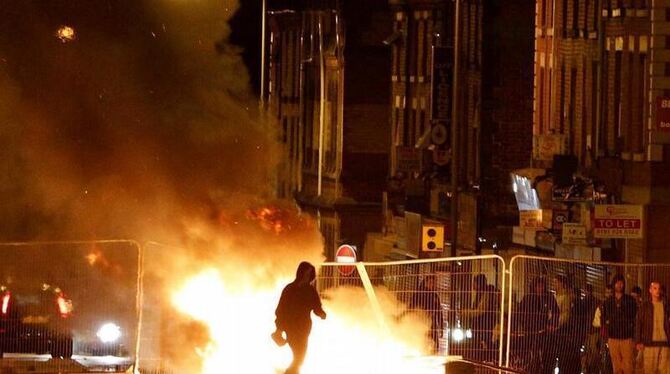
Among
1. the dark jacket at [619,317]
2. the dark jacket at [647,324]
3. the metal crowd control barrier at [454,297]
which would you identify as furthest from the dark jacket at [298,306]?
the dark jacket at [647,324]

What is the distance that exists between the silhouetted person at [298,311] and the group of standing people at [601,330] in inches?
135

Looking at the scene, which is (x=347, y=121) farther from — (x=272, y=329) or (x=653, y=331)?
(x=653, y=331)

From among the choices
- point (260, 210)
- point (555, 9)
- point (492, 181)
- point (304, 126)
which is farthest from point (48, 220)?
point (304, 126)

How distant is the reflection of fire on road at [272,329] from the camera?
1761cm

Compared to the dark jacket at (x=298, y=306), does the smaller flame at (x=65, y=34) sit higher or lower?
higher

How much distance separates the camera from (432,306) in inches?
709

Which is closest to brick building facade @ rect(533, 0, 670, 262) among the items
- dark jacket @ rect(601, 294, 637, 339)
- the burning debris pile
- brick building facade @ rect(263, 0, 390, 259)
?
dark jacket @ rect(601, 294, 637, 339)

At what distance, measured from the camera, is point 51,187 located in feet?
77.4

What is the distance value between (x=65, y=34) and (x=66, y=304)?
7.24 metres

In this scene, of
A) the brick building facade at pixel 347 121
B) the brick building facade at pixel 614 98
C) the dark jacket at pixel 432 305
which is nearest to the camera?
the dark jacket at pixel 432 305

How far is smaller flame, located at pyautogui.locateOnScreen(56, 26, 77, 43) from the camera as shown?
78.6 ft

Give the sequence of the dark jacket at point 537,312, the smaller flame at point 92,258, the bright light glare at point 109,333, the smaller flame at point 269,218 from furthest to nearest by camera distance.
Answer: the smaller flame at point 269,218 < the smaller flame at point 92,258 < the bright light glare at point 109,333 < the dark jacket at point 537,312

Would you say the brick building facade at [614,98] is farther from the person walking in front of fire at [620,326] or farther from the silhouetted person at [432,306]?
the silhouetted person at [432,306]

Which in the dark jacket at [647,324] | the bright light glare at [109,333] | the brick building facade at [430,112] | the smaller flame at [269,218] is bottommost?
the bright light glare at [109,333]
